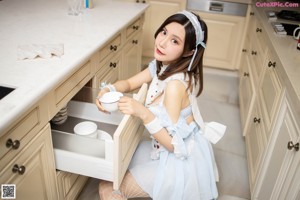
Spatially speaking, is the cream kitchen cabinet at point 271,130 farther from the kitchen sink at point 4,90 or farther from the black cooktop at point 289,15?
the kitchen sink at point 4,90

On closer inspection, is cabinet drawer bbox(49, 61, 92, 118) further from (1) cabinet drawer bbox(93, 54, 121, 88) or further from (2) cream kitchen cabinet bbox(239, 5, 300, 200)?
(2) cream kitchen cabinet bbox(239, 5, 300, 200)

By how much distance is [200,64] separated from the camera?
117cm

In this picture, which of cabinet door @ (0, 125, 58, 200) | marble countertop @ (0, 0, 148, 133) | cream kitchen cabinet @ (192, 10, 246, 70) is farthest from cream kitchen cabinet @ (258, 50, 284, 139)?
cream kitchen cabinet @ (192, 10, 246, 70)

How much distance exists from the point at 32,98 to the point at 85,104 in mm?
521

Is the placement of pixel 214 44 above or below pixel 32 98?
below

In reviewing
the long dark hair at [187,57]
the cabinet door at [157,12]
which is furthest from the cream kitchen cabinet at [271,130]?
the cabinet door at [157,12]

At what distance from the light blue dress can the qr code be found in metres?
0.46

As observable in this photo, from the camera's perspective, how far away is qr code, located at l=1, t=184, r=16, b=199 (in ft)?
2.81

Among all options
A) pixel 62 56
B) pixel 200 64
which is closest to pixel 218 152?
pixel 200 64

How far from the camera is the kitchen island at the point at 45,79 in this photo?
0.88 metres

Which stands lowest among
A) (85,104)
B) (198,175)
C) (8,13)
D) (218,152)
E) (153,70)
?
(218,152)

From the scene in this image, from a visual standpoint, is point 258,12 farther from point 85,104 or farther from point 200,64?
point 85,104

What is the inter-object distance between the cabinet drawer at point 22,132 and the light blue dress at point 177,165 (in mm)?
414

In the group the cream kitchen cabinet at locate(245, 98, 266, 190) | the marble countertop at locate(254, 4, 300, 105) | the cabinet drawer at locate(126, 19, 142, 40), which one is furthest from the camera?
the cabinet drawer at locate(126, 19, 142, 40)
